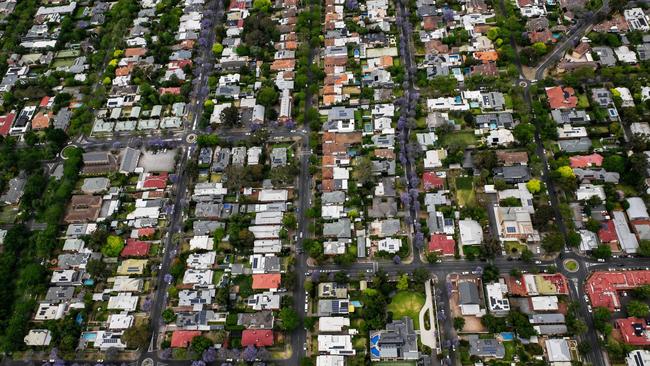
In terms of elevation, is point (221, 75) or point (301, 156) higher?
point (221, 75)

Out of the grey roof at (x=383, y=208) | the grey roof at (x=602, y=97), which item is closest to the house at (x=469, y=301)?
the grey roof at (x=383, y=208)

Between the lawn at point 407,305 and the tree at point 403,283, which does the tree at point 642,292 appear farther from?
the tree at point 403,283

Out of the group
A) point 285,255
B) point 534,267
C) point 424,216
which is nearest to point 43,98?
point 285,255

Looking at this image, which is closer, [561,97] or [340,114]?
[561,97]

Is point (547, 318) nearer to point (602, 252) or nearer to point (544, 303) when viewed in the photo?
point (544, 303)

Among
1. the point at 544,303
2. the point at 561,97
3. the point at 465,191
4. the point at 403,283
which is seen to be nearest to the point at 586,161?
the point at 561,97

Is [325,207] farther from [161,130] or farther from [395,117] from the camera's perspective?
[161,130]
